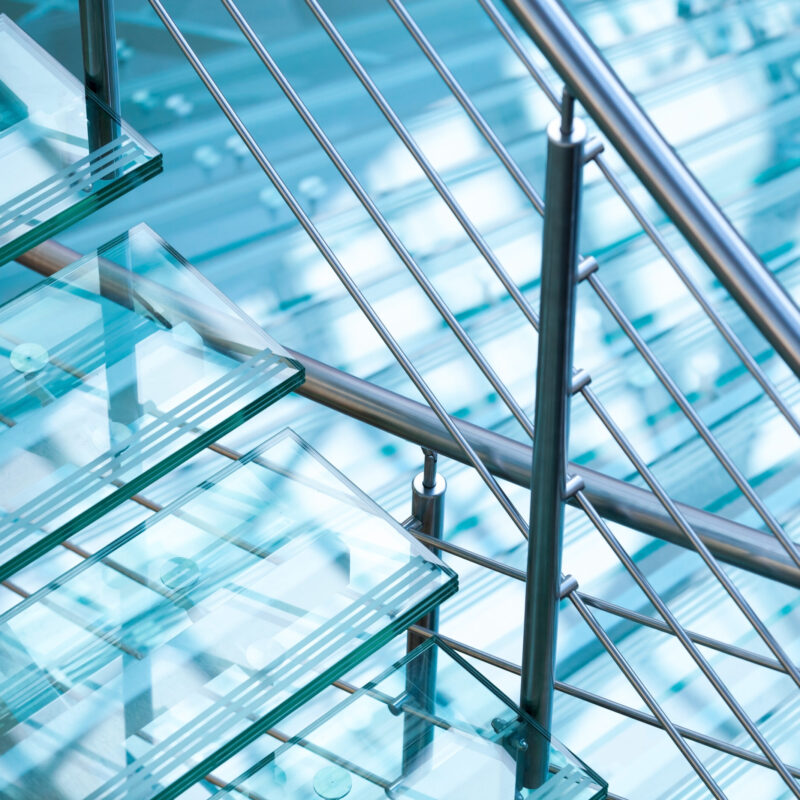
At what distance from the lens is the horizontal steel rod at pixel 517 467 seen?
899 millimetres

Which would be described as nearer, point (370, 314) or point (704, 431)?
point (704, 431)

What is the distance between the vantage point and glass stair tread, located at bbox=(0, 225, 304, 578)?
0.83 meters

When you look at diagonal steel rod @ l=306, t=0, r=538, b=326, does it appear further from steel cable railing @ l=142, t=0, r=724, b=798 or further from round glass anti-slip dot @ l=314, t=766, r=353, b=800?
round glass anti-slip dot @ l=314, t=766, r=353, b=800

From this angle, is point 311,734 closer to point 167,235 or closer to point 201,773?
point 201,773

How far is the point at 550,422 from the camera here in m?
0.72

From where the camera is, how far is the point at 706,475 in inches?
90.6

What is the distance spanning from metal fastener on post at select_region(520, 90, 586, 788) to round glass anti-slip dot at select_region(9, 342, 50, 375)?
360 millimetres

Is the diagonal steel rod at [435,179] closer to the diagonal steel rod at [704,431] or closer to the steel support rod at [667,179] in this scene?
the diagonal steel rod at [704,431]

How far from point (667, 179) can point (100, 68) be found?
0.52m

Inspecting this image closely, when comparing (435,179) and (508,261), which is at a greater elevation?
(508,261)

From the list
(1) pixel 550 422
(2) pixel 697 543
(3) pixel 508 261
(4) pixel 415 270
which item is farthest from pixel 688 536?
(3) pixel 508 261

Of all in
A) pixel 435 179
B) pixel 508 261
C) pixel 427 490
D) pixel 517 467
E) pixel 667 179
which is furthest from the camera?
pixel 508 261

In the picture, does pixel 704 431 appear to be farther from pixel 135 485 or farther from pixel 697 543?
pixel 135 485

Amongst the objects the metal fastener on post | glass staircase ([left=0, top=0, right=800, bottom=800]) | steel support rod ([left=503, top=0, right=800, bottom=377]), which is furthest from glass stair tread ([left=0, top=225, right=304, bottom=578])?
glass staircase ([left=0, top=0, right=800, bottom=800])
